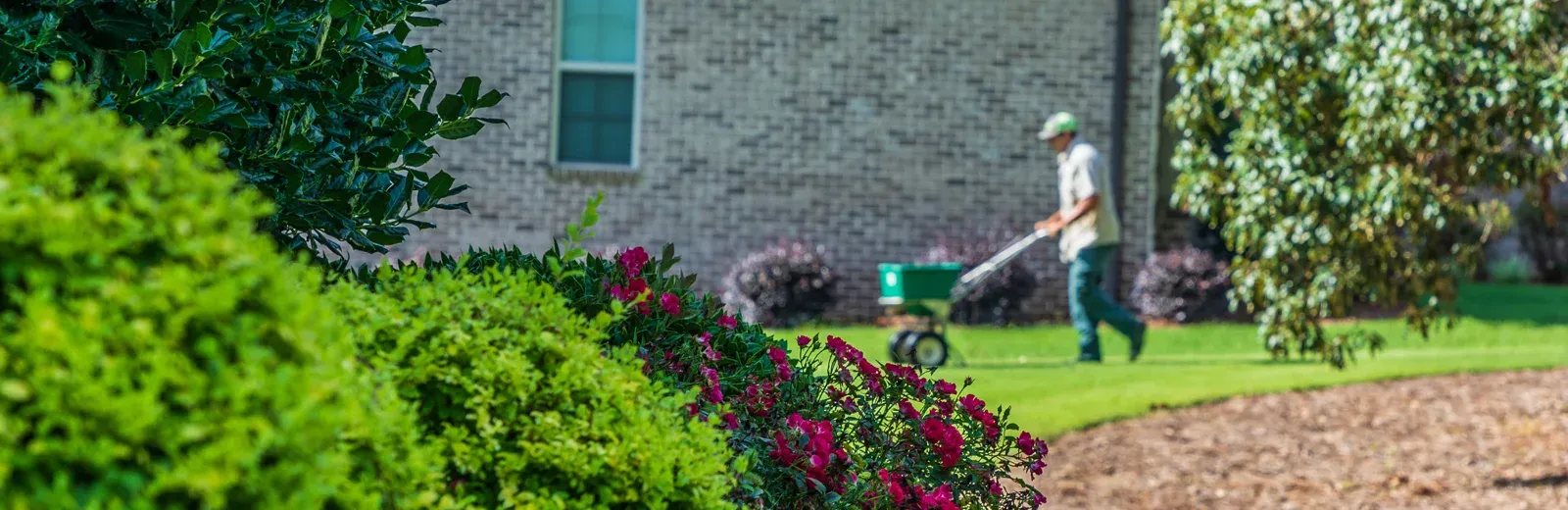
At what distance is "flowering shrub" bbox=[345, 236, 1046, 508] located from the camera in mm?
3100

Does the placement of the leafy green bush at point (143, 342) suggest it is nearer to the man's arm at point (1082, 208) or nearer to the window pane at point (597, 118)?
the man's arm at point (1082, 208)

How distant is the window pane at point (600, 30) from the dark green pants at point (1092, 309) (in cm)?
479

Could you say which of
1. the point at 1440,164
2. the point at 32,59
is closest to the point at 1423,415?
the point at 1440,164

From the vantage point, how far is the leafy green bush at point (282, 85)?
2.85m

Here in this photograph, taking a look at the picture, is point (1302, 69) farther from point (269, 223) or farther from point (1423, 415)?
point (269, 223)

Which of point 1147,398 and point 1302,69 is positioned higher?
point 1302,69

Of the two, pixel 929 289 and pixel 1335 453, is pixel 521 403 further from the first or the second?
pixel 929 289

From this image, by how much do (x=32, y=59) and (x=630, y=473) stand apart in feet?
4.84

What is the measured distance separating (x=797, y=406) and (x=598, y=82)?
1030 centimetres

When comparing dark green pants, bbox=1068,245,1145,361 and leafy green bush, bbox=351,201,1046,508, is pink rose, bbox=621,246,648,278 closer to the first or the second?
leafy green bush, bbox=351,201,1046,508

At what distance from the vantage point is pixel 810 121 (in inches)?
522

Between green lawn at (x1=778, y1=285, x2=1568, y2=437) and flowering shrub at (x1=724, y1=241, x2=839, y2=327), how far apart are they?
0.31 m

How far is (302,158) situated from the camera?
3191mm

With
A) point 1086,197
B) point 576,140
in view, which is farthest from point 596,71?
point 1086,197
